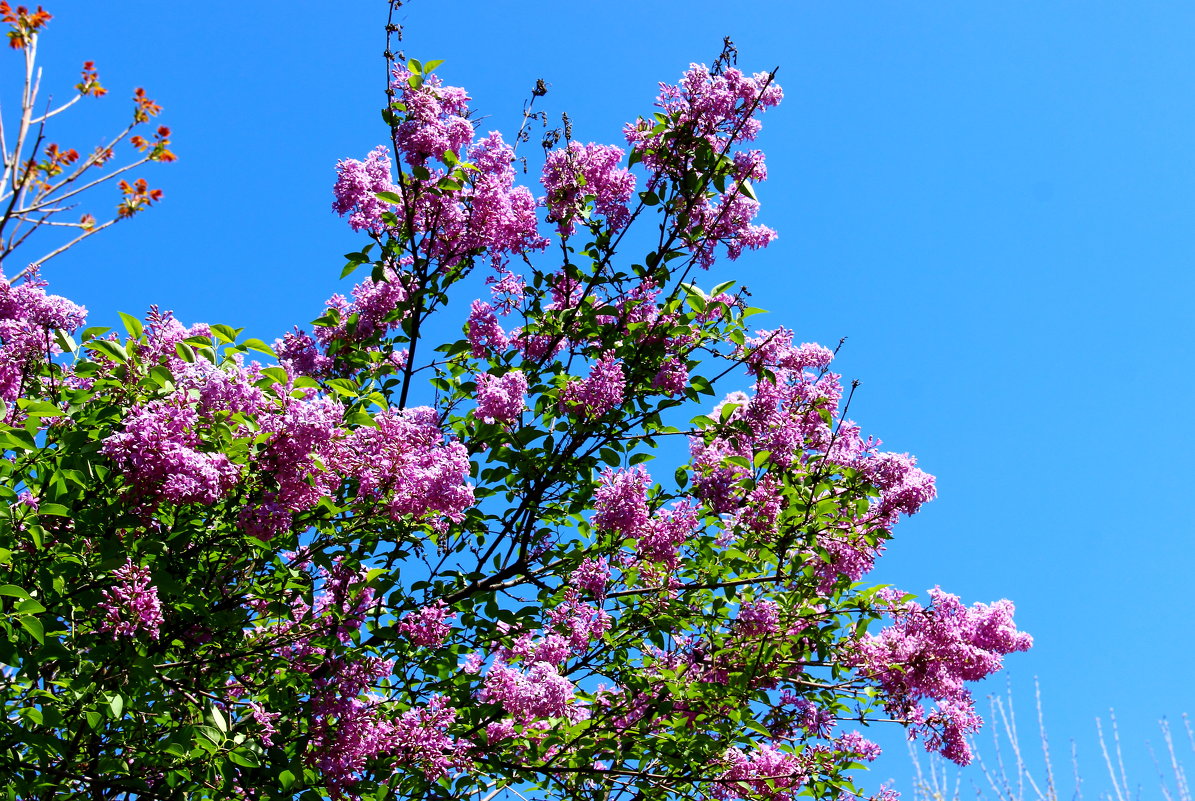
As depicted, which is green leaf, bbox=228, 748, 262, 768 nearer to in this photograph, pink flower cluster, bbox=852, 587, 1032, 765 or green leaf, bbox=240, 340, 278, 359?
green leaf, bbox=240, 340, 278, 359

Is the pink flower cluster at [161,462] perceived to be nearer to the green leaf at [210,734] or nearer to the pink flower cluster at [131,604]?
the pink flower cluster at [131,604]

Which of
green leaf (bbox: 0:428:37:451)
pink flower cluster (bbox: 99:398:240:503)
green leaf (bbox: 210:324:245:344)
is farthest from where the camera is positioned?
green leaf (bbox: 210:324:245:344)

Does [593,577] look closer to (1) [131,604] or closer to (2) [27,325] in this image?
(1) [131,604]

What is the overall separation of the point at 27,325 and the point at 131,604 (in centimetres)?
227

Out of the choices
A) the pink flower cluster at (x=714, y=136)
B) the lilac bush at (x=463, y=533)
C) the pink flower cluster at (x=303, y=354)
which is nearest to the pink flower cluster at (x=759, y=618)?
the lilac bush at (x=463, y=533)

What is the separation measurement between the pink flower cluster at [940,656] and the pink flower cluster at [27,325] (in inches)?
202

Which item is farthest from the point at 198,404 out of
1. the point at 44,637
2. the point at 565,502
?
the point at 565,502

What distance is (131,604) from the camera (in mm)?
4309

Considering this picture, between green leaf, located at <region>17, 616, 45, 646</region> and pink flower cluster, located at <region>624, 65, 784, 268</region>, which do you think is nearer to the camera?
green leaf, located at <region>17, 616, 45, 646</region>

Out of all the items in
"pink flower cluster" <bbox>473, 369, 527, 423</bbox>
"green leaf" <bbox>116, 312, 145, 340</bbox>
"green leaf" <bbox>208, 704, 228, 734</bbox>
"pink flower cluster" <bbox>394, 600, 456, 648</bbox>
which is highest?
"pink flower cluster" <bbox>473, 369, 527, 423</bbox>

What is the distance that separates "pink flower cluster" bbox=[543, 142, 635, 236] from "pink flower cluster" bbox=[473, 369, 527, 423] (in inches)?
56.8

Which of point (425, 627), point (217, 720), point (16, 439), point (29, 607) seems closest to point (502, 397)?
point (425, 627)

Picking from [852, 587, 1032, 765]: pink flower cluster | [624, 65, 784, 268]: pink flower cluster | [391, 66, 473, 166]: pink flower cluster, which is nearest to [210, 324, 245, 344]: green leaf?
[391, 66, 473, 166]: pink flower cluster

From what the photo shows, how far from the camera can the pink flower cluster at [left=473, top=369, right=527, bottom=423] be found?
582 cm
